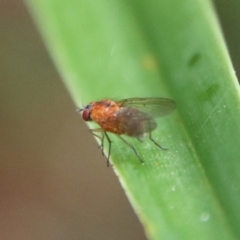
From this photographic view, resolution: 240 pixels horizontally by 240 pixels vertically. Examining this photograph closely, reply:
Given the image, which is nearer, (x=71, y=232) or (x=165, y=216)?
(x=165, y=216)

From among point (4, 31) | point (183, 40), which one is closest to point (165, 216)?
point (183, 40)

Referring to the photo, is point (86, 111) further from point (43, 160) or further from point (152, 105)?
point (43, 160)

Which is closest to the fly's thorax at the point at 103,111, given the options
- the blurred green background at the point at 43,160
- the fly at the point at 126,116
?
the fly at the point at 126,116

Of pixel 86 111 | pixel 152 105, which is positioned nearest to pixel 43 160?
pixel 86 111

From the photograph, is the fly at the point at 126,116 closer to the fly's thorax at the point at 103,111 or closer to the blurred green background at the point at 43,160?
the fly's thorax at the point at 103,111

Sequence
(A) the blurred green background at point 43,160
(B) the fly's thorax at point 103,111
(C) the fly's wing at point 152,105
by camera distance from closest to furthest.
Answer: (C) the fly's wing at point 152,105 → (B) the fly's thorax at point 103,111 → (A) the blurred green background at point 43,160

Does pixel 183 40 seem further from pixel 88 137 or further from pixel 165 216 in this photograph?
pixel 88 137
